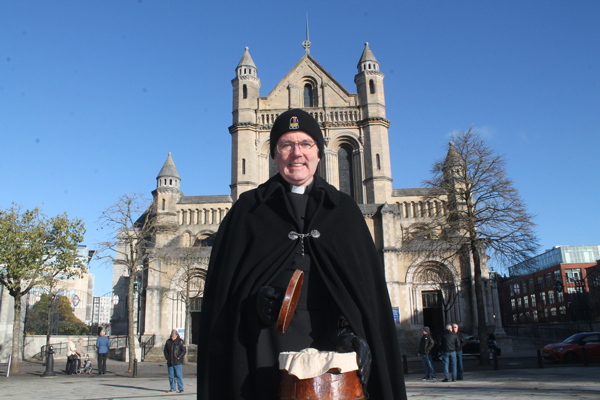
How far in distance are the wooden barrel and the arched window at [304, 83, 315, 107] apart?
34.9 meters

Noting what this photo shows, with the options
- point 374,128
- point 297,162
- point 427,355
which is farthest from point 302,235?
point 374,128

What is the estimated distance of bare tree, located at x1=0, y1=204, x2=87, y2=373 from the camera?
62.1ft

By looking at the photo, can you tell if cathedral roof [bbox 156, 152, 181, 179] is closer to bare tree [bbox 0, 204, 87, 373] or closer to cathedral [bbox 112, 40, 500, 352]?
cathedral [bbox 112, 40, 500, 352]

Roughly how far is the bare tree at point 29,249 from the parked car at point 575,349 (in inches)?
783

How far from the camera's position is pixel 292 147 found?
111 inches

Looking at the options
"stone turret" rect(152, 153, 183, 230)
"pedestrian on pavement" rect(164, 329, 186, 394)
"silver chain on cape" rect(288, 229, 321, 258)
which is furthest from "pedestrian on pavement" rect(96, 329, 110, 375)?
"silver chain on cape" rect(288, 229, 321, 258)

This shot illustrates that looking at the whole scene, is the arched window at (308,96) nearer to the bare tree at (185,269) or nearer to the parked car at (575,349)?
the bare tree at (185,269)

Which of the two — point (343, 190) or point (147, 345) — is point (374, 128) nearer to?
point (343, 190)

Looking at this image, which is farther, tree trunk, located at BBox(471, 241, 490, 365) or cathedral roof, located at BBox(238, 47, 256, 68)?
cathedral roof, located at BBox(238, 47, 256, 68)

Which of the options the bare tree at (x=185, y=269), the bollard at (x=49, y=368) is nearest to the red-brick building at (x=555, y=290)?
the bare tree at (x=185, y=269)

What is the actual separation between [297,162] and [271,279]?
0.73 m

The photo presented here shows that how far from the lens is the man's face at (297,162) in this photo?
9.16 feet

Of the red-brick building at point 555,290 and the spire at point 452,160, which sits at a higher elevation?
the spire at point 452,160

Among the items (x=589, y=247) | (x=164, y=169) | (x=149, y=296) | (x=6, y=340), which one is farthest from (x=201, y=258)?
(x=589, y=247)
